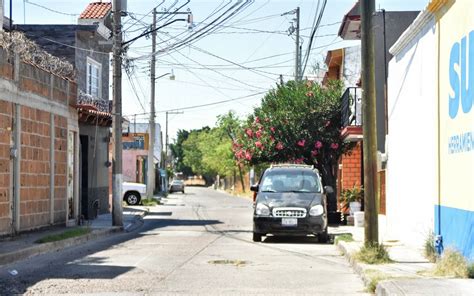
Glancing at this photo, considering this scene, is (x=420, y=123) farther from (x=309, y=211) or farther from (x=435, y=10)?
(x=309, y=211)

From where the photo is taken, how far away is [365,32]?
1259 cm

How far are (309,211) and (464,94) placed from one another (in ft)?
28.0

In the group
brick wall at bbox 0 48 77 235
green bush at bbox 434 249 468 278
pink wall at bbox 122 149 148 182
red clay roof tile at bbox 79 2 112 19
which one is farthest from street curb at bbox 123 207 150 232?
pink wall at bbox 122 149 148 182

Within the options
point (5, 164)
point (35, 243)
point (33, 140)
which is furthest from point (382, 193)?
point (5, 164)

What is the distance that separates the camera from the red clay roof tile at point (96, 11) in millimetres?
32125

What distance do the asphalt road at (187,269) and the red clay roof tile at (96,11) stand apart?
51.5ft

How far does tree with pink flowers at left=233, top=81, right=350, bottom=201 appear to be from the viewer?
26.1 meters

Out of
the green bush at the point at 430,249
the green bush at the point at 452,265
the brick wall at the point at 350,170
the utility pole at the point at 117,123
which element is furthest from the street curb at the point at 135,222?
the green bush at the point at 452,265

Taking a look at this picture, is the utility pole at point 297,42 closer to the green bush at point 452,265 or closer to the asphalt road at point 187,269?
the asphalt road at point 187,269

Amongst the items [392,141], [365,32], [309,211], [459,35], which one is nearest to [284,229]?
[309,211]

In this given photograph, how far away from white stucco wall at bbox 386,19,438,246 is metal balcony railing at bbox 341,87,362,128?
10.9ft

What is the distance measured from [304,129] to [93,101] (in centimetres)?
792

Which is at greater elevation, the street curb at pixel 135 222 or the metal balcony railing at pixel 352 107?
the metal balcony railing at pixel 352 107

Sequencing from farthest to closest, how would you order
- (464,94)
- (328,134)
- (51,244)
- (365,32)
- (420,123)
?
(328,134), (51,244), (420,123), (365,32), (464,94)
